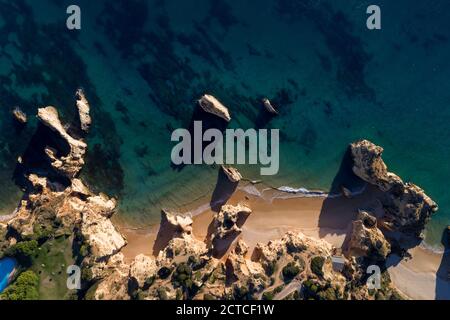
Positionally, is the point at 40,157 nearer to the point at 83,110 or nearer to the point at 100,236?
the point at 83,110

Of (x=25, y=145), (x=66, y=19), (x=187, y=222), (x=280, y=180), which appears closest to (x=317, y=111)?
(x=280, y=180)

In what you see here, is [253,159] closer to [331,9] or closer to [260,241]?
[260,241]

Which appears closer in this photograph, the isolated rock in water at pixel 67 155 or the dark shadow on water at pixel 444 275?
the isolated rock in water at pixel 67 155

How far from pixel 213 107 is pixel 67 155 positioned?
1212cm

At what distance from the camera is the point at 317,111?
94.2 ft

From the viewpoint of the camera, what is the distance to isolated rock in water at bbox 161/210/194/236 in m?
28.3

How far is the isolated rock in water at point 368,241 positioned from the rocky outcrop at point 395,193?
1.58 m

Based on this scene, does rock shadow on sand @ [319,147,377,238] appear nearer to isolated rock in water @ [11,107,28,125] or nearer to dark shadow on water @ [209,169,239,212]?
dark shadow on water @ [209,169,239,212]

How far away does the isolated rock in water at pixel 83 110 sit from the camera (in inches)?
1115

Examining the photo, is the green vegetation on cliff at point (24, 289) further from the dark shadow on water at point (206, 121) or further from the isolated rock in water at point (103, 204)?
the dark shadow on water at point (206, 121)

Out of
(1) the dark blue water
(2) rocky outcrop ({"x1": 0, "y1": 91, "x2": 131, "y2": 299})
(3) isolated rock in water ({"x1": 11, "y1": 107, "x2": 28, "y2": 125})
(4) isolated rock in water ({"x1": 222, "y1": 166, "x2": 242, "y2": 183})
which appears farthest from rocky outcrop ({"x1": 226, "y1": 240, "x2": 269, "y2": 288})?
(3) isolated rock in water ({"x1": 11, "y1": 107, "x2": 28, "y2": 125})

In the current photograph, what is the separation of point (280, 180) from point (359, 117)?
26.6ft

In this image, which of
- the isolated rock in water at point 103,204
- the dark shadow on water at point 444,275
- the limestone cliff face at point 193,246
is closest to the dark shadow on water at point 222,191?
the limestone cliff face at point 193,246

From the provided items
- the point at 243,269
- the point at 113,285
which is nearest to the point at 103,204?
the point at 113,285
